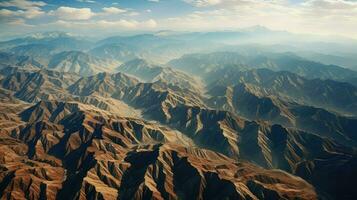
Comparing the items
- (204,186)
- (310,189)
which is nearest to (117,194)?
(204,186)

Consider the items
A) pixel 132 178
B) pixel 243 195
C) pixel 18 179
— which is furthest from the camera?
pixel 132 178

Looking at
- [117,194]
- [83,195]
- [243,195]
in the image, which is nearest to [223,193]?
[243,195]

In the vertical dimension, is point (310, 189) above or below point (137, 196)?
below

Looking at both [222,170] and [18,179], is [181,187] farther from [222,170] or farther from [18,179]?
[18,179]

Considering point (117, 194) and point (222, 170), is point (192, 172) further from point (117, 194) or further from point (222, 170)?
point (117, 194)

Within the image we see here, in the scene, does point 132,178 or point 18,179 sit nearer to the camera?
point 18,179

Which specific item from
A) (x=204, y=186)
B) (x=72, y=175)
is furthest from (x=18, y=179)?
(x=204, y=186)

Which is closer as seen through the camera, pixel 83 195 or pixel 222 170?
pixel 83 195

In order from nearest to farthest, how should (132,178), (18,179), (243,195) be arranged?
(243,195) < (18,179) < (132,178)

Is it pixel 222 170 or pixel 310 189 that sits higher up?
pixel 222 170
